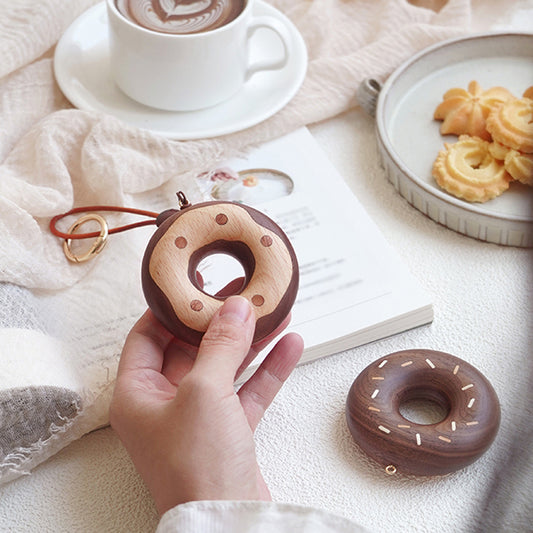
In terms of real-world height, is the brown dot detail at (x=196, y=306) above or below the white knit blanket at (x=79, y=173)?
above

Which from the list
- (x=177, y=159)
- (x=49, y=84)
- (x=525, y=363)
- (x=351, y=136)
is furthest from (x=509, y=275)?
(x=49, y=84)

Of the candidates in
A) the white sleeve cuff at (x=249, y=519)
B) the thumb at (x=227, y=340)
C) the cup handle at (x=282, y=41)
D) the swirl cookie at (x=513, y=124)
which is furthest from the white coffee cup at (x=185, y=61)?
the white sleeve cuff at (x=249, y=519)

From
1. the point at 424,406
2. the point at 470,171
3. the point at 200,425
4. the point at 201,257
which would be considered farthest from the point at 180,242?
the point at 470,171

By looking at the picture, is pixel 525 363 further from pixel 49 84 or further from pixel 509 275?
pixel 49 84

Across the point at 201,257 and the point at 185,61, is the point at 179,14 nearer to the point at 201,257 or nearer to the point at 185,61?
the point at 185,61

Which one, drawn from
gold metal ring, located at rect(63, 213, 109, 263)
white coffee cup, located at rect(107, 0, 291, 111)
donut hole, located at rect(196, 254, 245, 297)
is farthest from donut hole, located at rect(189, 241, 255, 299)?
white coffee cup, located at rect(107, 0, 291, 111)

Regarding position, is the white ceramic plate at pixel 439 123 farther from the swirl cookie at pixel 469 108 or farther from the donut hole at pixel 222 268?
the donut hole at pixel 222 268
